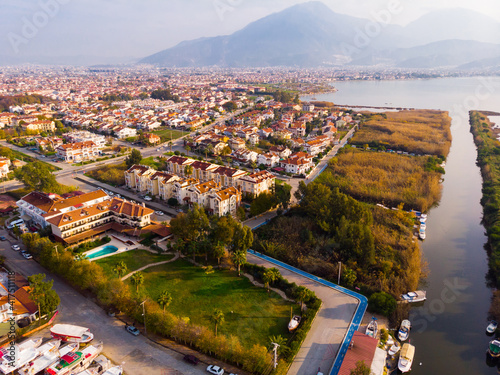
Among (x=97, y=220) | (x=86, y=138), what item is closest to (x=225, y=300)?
(x=97, y=220)

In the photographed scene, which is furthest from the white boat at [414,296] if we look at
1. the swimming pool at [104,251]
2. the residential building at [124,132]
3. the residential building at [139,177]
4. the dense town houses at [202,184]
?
the residential building at [124,132]

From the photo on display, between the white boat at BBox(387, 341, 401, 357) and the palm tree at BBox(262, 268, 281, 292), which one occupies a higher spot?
the palm tree at BBox(262, 268, 281, 292)

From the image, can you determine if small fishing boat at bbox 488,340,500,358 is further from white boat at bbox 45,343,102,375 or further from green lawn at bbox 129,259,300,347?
white boat at bbox 45,343,102,375

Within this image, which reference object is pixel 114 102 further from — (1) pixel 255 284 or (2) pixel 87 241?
(1) pixel 255 284

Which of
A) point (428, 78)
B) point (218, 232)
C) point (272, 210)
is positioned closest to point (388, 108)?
point (272, 210)

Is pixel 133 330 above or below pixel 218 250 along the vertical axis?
below

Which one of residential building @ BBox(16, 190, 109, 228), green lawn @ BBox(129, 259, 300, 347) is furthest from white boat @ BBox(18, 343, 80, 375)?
residential building @ BBox(16, 190, 109, 228)

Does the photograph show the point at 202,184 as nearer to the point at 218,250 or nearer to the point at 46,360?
the point at 218,250

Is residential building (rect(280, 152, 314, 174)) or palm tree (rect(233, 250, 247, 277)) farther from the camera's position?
residential building (rect(280, 152, 314, 174))
